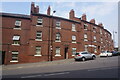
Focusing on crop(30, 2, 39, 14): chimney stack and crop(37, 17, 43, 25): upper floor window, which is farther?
crop(37, 17, 43, 25): upper floor window

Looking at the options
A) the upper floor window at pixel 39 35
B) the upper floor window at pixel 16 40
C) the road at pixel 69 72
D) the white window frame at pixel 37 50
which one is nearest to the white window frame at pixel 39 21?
the upper floor window at pixel 39 35

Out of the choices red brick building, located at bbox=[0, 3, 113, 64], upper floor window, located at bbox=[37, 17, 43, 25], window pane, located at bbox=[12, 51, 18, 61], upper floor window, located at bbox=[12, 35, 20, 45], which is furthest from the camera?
upper floor window, located at bbox=[37, 17, 43, 25]

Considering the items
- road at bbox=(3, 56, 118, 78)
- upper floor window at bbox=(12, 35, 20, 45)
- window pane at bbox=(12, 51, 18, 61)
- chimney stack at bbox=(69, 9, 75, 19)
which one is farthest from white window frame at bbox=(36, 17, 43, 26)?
road at bbox=(3, 56, 118, 78)

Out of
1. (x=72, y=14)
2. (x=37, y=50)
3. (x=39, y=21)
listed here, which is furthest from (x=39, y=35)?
(x=72, y=14)

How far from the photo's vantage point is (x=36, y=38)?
78.9 feet

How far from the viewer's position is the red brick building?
23109 mm

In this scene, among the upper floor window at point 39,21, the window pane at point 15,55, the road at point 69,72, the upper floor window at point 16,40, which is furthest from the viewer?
the upper floor window at point 39,21

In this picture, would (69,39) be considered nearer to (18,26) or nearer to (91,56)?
(91,56)

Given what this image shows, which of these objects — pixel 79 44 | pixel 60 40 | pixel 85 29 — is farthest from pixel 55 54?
pixel 85 29

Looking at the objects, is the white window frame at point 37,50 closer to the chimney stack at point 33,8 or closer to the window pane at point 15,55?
the window pane at point 15,55

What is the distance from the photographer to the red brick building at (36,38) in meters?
23.1

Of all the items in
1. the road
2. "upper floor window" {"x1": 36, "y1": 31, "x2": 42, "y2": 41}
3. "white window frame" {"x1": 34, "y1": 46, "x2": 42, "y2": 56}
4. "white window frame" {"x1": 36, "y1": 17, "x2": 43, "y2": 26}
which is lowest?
the road

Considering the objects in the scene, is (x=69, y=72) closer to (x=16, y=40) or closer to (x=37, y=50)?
(x=37, y=50)

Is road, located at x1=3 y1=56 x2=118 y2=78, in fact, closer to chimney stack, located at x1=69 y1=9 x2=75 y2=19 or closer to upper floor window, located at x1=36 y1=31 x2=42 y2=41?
upper floor window, located at x1=36 y1=31 x2=42 y2=41
